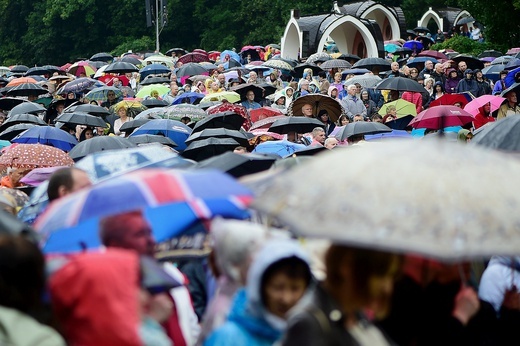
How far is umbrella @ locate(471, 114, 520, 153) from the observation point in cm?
664

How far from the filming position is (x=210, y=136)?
13219 mm

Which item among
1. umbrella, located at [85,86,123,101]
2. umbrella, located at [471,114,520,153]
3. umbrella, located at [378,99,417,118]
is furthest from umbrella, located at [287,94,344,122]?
umbrella, located at [471,114,520,153]

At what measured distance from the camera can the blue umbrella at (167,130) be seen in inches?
599

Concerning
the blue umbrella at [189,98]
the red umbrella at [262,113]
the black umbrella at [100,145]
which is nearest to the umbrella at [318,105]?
the red umbrella at [262,113]

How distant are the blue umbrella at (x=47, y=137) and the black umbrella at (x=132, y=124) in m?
1.75

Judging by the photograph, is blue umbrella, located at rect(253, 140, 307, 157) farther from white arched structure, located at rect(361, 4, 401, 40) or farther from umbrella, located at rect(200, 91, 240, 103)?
white arched structure, located at rect(361, 4, 401, 40)

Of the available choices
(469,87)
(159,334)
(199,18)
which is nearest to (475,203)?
(159,334)

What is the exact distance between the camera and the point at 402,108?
1831 centimetres

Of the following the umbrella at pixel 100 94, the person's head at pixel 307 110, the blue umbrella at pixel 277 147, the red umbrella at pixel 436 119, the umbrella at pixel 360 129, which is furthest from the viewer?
the umbrella at pixel 100 94

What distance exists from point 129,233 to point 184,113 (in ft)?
42.9

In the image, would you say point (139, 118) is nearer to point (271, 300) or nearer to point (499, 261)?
point (499, 261)

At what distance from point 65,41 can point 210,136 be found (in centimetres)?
5238

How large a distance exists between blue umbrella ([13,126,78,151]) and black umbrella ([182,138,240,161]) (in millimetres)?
2723

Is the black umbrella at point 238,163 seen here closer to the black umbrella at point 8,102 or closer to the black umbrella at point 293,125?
the black umbrella at point 293,125
